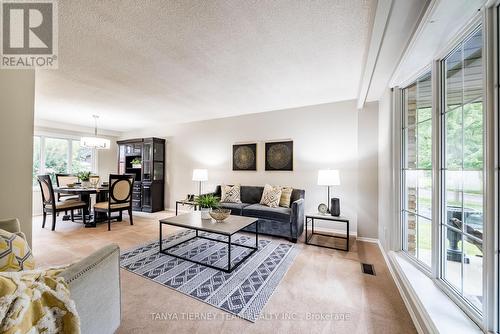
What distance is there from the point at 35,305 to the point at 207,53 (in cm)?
225

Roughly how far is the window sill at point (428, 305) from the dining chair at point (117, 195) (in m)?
4.51

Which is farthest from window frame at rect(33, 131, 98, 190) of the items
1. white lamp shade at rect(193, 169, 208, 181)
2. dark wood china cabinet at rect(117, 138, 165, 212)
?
white lamp shade at rect(193, 169, 208, 181)

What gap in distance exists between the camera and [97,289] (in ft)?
3.13

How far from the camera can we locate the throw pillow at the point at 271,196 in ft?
12.1

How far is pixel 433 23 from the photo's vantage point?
1.37 meters

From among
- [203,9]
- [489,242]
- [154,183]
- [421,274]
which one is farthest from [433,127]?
[154,183]

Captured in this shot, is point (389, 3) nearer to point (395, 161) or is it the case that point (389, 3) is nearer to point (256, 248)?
point (395, 161)

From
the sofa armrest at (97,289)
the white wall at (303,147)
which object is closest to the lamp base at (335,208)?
the white wall at (303,147)

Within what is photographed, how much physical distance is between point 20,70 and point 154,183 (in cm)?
390

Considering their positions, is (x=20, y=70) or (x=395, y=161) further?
(x=395, y=161)

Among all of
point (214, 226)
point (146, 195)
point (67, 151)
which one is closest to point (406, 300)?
point (214, 226)

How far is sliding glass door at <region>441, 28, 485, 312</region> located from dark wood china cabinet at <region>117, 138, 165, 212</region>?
5.62m

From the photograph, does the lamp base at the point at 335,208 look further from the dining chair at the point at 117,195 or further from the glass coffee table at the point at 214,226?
the dining chair at the point at 117,195

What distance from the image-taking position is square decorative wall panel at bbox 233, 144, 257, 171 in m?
4.45
